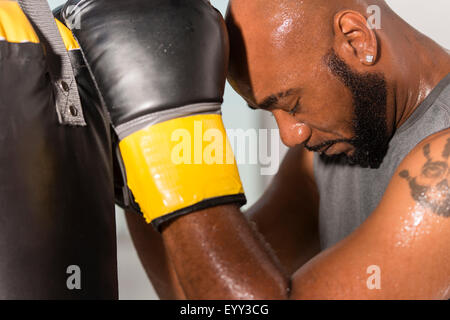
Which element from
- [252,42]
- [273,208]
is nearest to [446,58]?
[252,42]

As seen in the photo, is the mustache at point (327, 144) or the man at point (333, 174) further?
the mustache at point (327, 144)

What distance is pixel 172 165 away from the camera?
2.36 feet

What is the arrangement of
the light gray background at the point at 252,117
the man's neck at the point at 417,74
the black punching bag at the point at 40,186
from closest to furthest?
the black punching bag at the point at 40,186, the man's neck at the point at 417,74, the light gray background at the point at 252,117

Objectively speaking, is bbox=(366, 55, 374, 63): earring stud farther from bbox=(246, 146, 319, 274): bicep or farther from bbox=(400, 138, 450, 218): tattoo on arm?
bbox=(246, 146, 319, 274): bicep

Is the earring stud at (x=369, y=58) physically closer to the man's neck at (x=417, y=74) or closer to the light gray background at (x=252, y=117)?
the man's neck at (x=417, y=74)

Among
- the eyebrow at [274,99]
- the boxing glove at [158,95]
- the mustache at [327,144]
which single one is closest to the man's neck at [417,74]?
the mustache at [327,144]

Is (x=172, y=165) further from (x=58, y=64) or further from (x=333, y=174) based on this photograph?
(x=333, y=174)

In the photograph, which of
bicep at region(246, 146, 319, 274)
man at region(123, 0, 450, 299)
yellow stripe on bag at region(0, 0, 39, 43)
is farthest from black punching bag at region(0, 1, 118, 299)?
bicep at region(246, 146, 319, 274)

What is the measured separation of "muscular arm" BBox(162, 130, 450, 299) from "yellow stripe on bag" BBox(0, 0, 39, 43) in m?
0.31

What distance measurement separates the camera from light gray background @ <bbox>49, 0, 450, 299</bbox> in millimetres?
2346

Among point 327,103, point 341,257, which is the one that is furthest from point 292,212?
point 341,257

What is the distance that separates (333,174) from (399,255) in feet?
2.09

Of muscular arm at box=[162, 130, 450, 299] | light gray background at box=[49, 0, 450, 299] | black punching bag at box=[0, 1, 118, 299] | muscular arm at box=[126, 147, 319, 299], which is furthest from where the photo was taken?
light gray background at box=[49, 0, 450, 299]

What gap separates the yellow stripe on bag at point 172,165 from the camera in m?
0.72
